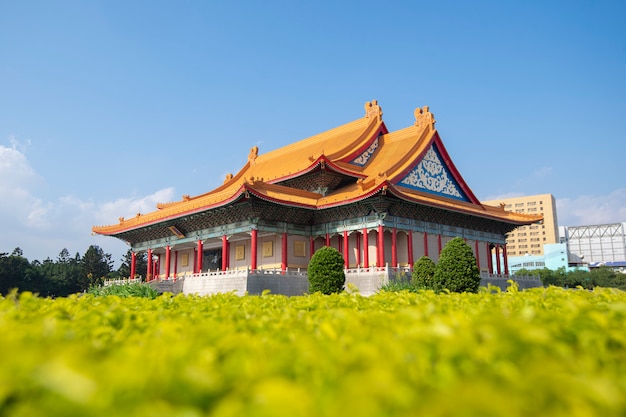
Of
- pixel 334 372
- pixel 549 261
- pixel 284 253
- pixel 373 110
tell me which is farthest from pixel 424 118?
pixel 549 261

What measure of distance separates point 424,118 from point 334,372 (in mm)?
31017

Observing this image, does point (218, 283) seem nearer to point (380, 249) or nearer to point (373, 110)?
point (380, 249)

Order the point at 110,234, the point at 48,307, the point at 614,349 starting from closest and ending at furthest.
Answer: the point at 614,349 < the point at 48,307 < the point at 110,234

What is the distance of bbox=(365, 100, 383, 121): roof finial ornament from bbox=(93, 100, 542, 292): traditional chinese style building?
0.07 metres

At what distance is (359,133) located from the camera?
31953 mm

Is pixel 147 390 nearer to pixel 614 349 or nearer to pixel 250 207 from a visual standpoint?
pixel 614 349

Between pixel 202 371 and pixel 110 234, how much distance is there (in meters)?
36.1

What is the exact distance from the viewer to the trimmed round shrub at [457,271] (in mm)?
17078

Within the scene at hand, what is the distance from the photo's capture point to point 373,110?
32750 millimetres

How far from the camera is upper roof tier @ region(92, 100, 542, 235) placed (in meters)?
25.6

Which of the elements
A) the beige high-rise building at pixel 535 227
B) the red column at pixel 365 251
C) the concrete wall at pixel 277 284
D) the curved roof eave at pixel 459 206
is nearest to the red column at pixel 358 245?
the red column at pixel 365 251

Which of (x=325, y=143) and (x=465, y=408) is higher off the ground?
(x=325, y=143)

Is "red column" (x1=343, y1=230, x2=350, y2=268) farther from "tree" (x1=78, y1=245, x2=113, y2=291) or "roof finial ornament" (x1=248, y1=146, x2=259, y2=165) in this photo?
"tree" (x1=78, y1=245, x2=113, y2=291)

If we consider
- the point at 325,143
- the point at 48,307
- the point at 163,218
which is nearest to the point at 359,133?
the point at 325,143
